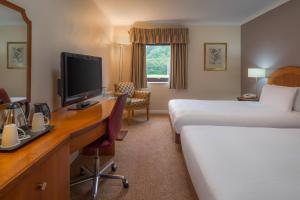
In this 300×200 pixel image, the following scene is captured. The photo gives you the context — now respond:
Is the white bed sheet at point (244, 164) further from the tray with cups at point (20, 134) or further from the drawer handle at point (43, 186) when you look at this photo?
the tray with cups at point (20, 134)

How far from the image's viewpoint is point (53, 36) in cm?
241

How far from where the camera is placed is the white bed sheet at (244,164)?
3.76 feet

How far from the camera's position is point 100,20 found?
444cm

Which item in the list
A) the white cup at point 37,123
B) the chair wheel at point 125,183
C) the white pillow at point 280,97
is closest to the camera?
the white cup at point 37,123

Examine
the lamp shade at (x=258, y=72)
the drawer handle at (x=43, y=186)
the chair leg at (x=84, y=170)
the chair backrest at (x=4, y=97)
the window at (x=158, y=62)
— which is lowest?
the chair leg at (x=84, y=170)

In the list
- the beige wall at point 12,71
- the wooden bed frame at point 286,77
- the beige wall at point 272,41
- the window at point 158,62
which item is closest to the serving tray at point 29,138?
the beige wall at point 12,71

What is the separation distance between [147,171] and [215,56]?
433 centimetres

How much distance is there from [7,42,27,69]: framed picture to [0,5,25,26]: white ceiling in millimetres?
149

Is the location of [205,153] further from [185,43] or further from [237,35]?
[237,35]

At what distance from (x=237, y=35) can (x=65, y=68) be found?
16.6ft

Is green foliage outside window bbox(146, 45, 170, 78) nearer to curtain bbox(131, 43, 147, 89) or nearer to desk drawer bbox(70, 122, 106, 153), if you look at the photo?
curtain bbox(131, 43, 147, 89)

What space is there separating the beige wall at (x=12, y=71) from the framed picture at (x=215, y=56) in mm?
4960

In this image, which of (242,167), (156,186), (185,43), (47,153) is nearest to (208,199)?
(242,167)

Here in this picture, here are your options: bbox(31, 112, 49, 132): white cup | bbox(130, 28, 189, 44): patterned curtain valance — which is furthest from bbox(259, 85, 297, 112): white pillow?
bbox(31, 112, 49, 132): white cup
